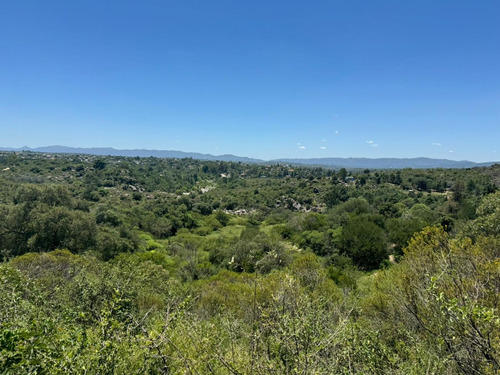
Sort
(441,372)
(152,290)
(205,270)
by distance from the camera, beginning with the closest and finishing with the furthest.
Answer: (441,372) < (152,290) < (205,270)

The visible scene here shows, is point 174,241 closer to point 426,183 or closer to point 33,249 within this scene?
point 33,249

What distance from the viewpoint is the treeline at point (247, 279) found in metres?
5.05

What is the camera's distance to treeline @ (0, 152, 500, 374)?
505cm

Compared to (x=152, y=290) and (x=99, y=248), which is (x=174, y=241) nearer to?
(x=99, y=248)

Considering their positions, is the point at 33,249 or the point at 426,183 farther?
the point at 426,183

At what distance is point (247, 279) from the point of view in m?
24.6

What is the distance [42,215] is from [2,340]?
3748 centimetres

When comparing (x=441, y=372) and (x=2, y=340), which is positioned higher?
(x=2, y=340)

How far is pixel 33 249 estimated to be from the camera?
106 ft

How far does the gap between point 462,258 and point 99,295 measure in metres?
16.3

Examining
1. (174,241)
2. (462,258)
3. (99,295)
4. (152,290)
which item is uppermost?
(462,258)

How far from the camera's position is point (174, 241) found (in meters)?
55.4

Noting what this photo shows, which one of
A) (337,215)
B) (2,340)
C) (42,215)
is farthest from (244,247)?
(2,340)

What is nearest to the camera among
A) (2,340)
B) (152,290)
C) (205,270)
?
(2,340)
